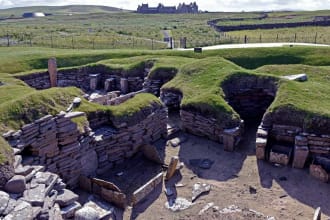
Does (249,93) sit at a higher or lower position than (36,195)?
higher

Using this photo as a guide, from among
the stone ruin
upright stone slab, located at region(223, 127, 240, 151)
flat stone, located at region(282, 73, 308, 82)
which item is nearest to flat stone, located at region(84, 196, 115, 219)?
the stone ruin

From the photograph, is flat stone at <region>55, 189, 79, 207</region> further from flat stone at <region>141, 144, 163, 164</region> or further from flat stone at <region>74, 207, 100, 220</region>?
flat stone at <region>141, 144, 163, 164</region>

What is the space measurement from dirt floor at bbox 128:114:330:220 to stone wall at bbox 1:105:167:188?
4.78 feet

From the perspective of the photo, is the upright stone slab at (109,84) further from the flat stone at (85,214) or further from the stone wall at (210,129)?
the flat stone at (85,214)

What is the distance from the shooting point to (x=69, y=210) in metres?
8.84

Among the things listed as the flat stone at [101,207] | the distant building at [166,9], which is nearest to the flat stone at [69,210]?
the flat stone at [101,207]

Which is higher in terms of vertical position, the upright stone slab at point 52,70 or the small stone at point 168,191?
the upright stone slab at point 52,70

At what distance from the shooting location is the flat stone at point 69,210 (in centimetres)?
872

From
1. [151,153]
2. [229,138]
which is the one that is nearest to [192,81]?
[229,138]

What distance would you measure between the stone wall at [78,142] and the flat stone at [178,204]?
2912 millimetres

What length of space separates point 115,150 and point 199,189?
3.43 metres

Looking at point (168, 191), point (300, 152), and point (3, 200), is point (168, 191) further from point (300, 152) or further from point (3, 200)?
point (3, 200)

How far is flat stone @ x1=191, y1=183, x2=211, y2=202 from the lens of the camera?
38.2ft

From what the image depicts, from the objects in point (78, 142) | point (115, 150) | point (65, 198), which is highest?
point (78, 142)
